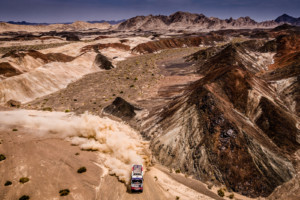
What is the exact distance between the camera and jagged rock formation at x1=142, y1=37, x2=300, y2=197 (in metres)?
23.0

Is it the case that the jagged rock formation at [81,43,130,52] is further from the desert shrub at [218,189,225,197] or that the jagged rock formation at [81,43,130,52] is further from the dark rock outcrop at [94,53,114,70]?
the desert shrub at [218,189,225,197]

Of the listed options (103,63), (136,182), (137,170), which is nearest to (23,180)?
(136,182)

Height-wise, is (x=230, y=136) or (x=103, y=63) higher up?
(x=103, y=63)

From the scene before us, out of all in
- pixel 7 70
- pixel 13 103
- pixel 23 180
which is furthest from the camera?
pixel 7 70

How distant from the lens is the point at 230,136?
25.5 meters

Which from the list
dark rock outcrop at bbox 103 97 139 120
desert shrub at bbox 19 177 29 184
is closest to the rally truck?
desert shrub at bbox 19 177 29 184

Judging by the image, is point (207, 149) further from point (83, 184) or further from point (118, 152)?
point (83, 184)

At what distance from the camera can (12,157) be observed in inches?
910

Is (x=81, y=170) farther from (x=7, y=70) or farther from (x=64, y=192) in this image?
Result: (x=7, y=70)

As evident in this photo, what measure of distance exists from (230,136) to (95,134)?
20.3 meters

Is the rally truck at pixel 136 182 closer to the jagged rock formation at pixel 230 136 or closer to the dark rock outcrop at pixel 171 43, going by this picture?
the jagged rock formation at pixel 230 136

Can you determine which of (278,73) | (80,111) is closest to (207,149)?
(80,111)

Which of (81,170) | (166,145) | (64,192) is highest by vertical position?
(166,145)

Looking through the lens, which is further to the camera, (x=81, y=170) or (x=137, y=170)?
(x=81, y=170)
